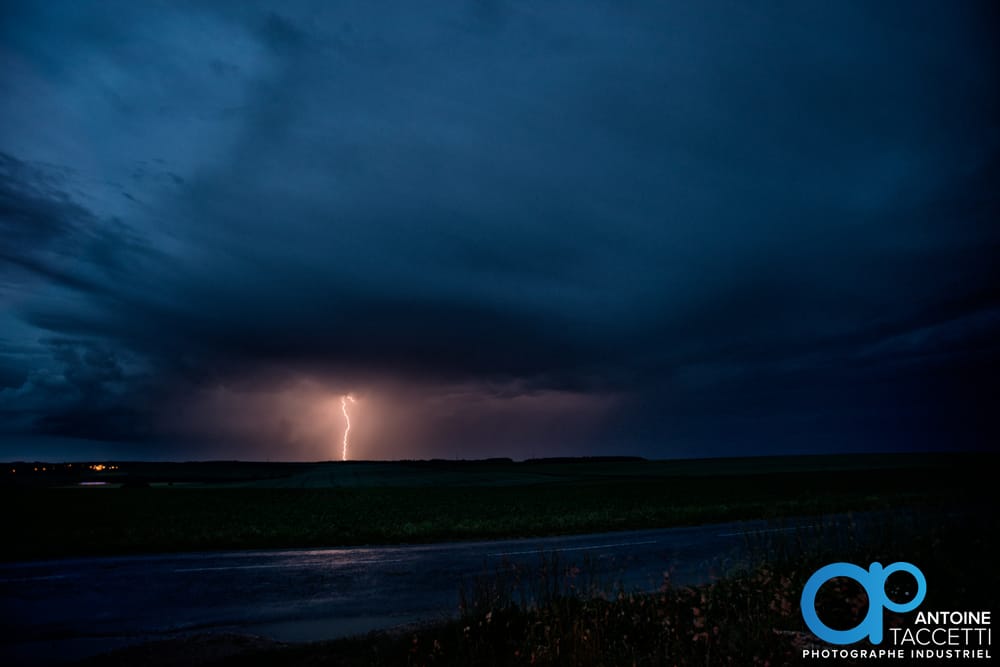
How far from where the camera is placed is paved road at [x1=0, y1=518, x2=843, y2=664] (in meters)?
9.27

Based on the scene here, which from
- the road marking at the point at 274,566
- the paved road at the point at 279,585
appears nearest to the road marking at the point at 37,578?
the paved road at the point at 279,585

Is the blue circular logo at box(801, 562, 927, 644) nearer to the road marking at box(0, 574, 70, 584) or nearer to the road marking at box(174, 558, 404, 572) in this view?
the road marking at box(174, 558, 404, 572)

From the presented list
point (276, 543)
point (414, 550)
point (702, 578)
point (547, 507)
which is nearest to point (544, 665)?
point (702, 578)

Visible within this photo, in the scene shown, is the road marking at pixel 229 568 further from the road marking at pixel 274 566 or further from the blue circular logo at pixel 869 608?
the blue circular logo at pixel 869 608

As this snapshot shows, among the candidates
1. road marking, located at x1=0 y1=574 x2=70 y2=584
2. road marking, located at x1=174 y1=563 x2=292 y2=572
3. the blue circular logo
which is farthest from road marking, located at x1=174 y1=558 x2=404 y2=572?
the blue circular logo

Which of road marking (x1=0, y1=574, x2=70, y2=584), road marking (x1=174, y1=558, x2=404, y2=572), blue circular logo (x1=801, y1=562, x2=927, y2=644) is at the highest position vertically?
blue circular logo (x1=801, y1=562, x2=927, y2=644)

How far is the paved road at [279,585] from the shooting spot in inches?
365

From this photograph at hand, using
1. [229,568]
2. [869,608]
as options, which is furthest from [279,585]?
[869,608]

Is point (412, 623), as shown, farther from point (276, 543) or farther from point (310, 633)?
point (276, 543)

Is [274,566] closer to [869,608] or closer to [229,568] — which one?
[229,568]

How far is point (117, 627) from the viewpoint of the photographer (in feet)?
31.1

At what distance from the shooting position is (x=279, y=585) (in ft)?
41.5

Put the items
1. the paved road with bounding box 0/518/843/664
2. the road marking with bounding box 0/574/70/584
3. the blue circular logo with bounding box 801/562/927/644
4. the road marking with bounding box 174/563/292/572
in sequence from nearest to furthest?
the blue circular logo with bounding box 801/562/927/644, the paved road with bounding box 0/518/843/664, the road marking with bounding box 0/574/70/584, the road marking with bounding box 174/563/292/572

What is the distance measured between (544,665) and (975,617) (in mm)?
5392
